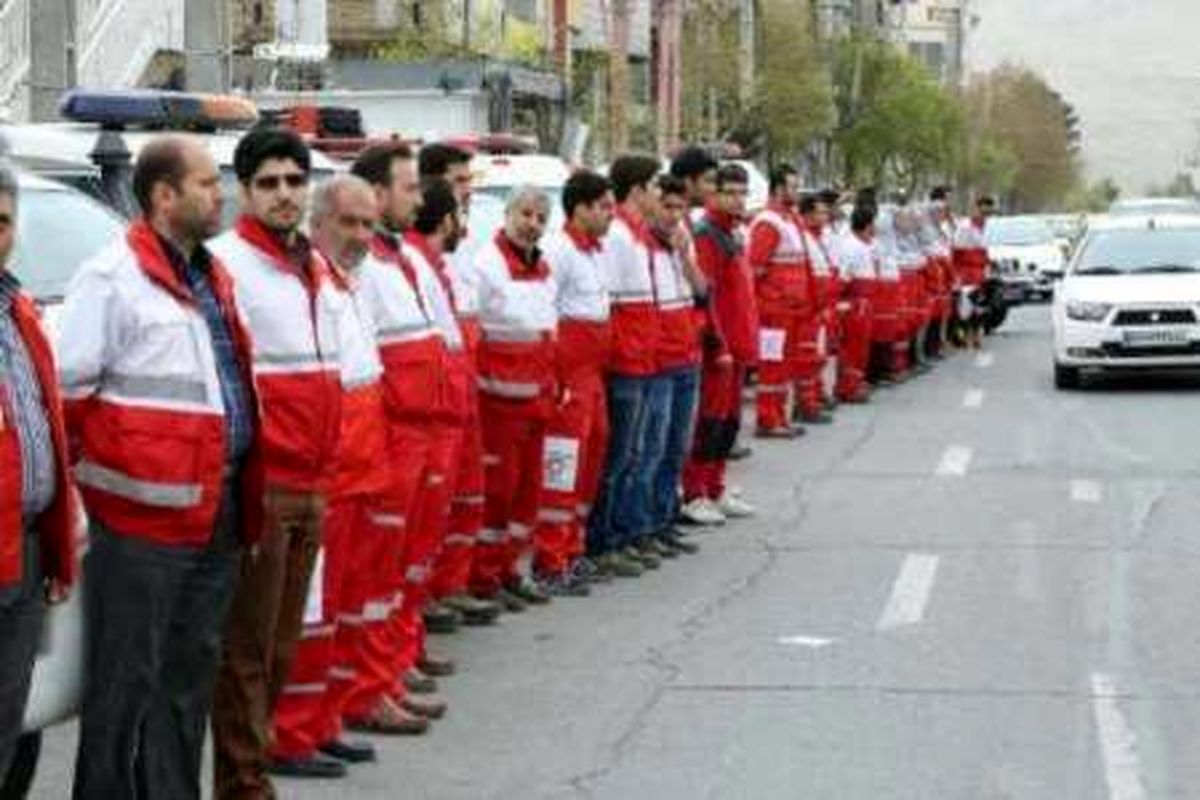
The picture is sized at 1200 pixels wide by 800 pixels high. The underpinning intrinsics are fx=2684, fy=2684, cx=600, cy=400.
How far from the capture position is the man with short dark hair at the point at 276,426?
773 centimetres

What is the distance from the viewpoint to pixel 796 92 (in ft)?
199

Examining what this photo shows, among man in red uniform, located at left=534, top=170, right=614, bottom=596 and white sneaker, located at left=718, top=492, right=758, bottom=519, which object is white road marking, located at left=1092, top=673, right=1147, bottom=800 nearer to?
man in red uniform, located at left=534, top=170, right=614, bottom=596

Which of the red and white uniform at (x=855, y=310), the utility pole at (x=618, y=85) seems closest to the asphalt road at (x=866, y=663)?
the red and white uniform at (x=855, y=310)

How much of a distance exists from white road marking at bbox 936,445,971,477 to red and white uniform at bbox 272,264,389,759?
9.80 metres

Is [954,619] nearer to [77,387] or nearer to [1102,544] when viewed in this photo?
[1102,544]

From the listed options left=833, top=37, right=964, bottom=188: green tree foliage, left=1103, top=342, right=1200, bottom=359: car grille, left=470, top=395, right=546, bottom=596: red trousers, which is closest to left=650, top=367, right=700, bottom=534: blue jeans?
left=470, top=395, right=546, bottom=596: red trousers

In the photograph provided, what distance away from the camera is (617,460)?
44.2ft

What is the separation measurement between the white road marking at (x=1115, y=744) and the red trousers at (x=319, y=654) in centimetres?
253

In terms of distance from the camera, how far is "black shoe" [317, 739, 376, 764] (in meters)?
8.84

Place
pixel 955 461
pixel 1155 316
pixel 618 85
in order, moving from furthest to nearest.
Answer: pixel 618 85 < pixel 1155 316 < pixel 955 461

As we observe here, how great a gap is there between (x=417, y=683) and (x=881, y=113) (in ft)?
238

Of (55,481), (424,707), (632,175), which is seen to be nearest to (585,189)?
(632,175)

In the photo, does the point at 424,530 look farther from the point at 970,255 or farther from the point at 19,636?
the point at 970,255

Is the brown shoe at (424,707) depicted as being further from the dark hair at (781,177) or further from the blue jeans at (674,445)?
the dark hair at (781,177)
